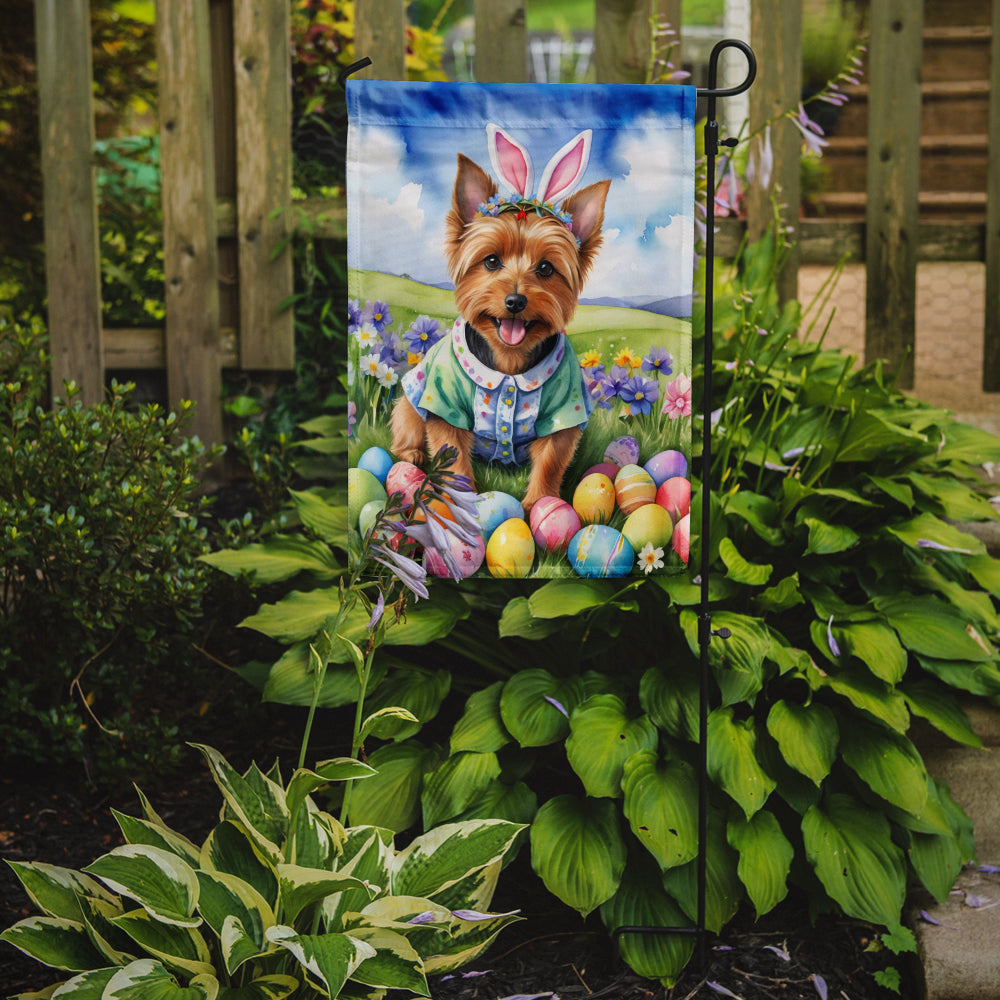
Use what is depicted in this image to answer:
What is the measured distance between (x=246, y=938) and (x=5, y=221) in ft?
10.7

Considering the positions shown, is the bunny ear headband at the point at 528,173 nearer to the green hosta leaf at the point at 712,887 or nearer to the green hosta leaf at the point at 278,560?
the green hosta leaf at the point at 278,560

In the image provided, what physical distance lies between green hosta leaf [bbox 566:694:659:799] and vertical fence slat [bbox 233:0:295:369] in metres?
1.82

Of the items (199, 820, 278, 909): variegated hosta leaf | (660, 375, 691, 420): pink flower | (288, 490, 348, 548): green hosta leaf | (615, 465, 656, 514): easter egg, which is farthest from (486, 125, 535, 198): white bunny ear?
(199, 820, 278, 909): variegated hosta leaf

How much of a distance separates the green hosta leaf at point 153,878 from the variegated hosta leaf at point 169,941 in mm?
28

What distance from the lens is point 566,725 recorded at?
6.24 ft

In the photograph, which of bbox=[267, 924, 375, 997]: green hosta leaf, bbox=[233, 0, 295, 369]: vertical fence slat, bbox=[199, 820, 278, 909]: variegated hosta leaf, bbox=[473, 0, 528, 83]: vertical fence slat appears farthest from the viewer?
bbox=[233, 0, 295, 369]: vertical fence slat

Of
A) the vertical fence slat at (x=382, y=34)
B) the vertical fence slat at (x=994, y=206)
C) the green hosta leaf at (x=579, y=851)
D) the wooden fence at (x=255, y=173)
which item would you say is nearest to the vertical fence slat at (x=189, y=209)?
the wooden fence at (x=255, y=173)

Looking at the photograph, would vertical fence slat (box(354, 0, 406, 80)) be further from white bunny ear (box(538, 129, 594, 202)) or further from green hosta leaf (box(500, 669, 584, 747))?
green hosta leaf (box(500, 669, 584, 747))

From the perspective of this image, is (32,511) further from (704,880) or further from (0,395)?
(704,880)

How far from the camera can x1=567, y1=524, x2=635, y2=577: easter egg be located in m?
1.77

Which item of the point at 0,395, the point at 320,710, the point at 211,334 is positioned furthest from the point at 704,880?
the point at 211,334

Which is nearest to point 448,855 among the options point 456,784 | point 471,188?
point 456,784

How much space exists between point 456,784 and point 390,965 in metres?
0.44

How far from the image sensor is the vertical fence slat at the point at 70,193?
3047 millimetres
